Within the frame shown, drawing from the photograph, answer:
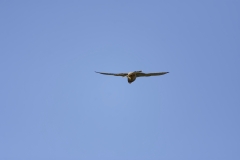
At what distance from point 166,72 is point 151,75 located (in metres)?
3.09

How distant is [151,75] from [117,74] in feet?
20.8

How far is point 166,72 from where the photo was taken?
45781 mm

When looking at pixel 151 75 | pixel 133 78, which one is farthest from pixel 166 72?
pixel 133 78

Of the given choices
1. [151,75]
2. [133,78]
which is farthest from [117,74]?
[151,75]

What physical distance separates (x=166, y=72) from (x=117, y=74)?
8638mm

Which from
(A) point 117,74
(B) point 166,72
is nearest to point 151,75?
(B) point 166,72

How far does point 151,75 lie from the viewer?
47656 millimetres

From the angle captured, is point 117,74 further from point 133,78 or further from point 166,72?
point 166,72

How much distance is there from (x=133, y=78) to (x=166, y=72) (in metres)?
6.01

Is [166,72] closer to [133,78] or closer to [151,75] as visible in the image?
[151,75]

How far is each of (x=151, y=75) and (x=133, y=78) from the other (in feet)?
14.6

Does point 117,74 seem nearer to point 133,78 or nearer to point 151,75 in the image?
point 133,78

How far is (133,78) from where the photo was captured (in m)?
44.9
